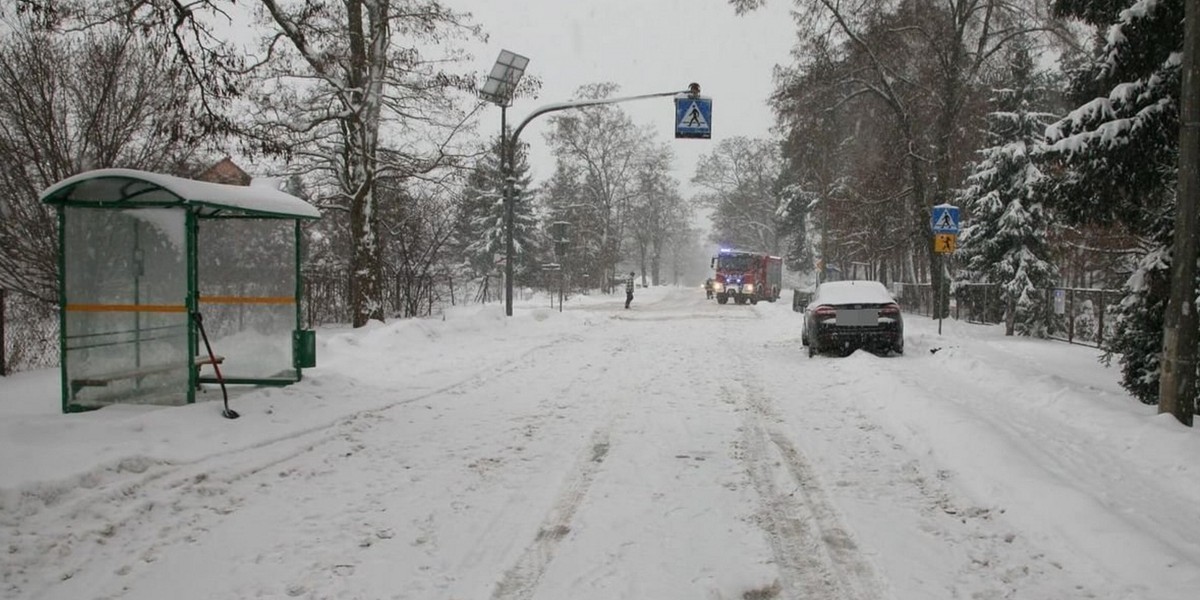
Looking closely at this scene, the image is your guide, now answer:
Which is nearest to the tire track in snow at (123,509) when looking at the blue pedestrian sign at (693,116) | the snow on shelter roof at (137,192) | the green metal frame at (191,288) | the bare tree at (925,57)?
the green metal frame at (191,288)

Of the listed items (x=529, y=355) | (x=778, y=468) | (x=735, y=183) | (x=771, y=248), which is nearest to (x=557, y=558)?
(x=778, y=468)

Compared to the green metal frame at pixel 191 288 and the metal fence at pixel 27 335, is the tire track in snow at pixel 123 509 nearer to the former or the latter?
the green metal frame at pixel 191 288

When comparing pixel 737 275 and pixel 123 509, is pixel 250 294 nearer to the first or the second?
pixel 123 509

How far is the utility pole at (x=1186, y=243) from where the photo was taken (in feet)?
22.9

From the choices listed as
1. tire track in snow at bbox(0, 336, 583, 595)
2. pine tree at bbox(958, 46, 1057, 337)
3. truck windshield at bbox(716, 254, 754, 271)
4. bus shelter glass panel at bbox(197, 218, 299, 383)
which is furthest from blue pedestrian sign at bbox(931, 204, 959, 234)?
truck windshield at bbox(716, 254, 754, 271)

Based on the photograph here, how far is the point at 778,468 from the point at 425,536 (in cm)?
320

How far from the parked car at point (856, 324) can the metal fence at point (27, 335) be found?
44.8 feet

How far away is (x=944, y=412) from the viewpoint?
850cm

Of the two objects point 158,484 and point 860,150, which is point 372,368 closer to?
point 158,484

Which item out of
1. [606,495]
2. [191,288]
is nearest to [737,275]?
[191,288]

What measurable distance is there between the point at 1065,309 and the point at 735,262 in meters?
25.8

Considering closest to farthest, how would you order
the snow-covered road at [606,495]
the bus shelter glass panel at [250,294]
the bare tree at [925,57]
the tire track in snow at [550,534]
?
the tire track in snow at [550,534] → the snow-covered road at [606,495] → the bus shelter glass panel at [250,294] → the bare tree at [925,57]

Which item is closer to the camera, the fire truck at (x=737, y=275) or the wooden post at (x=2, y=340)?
the wooden post at (x=2, y=340)

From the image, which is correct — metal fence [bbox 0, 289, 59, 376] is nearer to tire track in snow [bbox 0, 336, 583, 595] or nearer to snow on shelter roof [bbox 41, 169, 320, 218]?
snow on shelter roof [bbox 41, 169, 320, 218]
